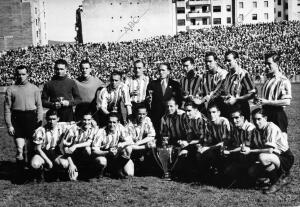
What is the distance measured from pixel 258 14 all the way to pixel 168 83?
59545mm

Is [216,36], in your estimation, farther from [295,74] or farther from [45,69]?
[45,69]

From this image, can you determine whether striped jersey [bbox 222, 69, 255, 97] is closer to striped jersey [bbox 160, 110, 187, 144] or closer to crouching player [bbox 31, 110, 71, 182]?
striped jersey [bbox 160, 110, 187, 144]

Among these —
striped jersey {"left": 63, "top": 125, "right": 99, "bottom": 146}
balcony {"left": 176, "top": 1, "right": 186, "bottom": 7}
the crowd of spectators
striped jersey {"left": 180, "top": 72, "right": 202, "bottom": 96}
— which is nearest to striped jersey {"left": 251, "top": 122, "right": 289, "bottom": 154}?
striped jersey {"left": 180, "top": 72, "right": 202, "bottom": 96}

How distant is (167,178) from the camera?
20.6 ft

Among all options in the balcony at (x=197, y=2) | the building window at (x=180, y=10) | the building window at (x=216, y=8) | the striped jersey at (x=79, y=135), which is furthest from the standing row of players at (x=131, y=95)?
the balcony at (x=197, y=2)

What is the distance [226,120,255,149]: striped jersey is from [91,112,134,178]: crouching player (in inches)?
61.7

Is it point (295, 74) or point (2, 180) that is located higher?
point (295, 74)

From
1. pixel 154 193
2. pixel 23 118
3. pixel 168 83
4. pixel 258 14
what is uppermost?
pixel 258 14

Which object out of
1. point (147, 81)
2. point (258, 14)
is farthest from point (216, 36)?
point (147, 81)

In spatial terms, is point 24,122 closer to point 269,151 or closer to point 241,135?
point 241,135

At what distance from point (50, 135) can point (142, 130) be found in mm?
1452

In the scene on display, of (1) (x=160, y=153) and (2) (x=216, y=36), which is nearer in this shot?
(1) (x=160, y=153)

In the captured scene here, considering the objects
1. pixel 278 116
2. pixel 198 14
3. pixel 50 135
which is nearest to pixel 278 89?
pixel 278 116

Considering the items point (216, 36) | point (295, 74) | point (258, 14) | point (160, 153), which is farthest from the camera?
point (258, 14)
